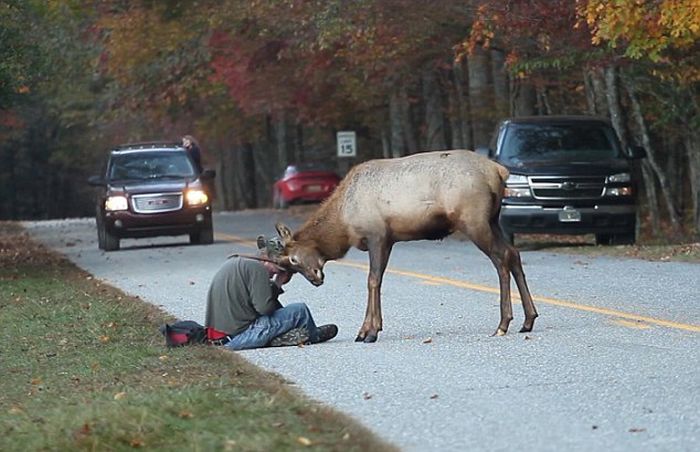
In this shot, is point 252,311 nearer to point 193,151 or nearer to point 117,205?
point 117,205

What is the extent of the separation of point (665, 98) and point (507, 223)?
6.65m

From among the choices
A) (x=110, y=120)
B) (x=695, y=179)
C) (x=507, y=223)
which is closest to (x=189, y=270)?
(x=507, y=223)

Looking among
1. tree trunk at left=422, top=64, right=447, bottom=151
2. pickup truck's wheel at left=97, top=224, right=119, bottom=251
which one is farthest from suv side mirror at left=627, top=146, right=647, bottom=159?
tree trunk at left=422, top=64, right=447, bottom=151

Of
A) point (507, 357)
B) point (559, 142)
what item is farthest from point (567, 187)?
point (507, 357)

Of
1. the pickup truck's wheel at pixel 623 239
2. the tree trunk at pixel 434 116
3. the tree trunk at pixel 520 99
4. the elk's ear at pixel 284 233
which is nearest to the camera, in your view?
the elk's ear at pixel 284 233

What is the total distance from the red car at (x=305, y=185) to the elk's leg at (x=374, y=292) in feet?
125

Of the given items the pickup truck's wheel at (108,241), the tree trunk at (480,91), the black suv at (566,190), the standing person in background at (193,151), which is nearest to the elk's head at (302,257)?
the black suv at (566,190)

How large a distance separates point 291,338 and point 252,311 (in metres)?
0.39

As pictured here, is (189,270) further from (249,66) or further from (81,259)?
(249,66)

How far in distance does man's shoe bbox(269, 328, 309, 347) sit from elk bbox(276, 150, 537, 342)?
51 centimetres

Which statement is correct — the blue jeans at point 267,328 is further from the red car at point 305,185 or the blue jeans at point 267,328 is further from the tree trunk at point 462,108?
the red car at point 305,185

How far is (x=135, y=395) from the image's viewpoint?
10555 mm

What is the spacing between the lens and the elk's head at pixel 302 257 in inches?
534

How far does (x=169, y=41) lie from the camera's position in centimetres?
4678
